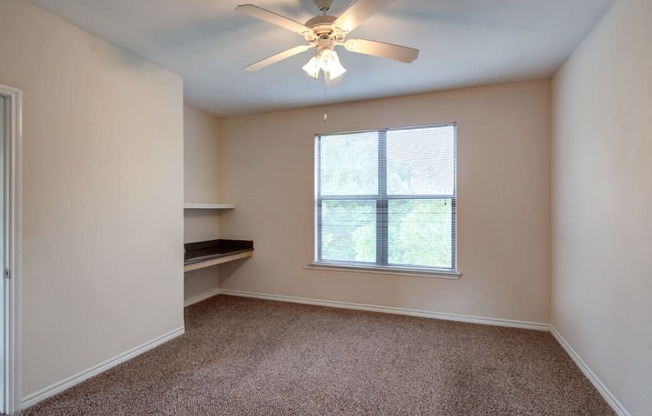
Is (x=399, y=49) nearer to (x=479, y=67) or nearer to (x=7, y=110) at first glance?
(x=479, y=67)

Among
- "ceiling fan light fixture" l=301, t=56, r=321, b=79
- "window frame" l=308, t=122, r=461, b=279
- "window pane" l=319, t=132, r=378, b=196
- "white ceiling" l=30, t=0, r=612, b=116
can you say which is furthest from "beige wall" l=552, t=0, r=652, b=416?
"window pane" l=319, t=132, r=378, b=196

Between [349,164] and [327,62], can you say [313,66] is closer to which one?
[327,62]

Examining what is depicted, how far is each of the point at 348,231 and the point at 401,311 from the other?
1.09 meters

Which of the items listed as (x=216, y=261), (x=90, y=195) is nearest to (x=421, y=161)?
(x=216, y=261)

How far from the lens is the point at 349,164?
13.4 ft

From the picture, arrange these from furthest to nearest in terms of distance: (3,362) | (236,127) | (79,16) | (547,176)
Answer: (236,127) → (547,176) → (79,16) → (3,362)

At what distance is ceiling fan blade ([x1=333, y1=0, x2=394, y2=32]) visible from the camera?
161cm

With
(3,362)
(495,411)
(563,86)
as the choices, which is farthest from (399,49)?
(3,362)

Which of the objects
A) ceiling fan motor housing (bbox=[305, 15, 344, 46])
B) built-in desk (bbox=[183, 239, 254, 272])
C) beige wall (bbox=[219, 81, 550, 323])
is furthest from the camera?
built-in desk (bbox=[183, 239, 254, 272])

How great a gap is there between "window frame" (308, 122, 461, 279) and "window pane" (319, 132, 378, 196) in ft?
0.14

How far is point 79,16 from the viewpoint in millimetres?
2207

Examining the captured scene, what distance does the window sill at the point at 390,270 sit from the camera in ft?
11.8

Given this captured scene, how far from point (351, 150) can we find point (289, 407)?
2.81 m

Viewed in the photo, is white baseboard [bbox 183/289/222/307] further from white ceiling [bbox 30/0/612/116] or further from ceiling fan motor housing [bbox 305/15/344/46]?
ceiling fan motor housing [bbox 305/15/344/46]
